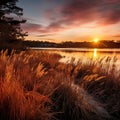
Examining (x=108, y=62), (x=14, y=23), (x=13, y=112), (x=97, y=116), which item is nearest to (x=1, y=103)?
(x=13, y=112)

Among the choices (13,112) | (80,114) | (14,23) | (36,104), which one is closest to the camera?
(13,112)

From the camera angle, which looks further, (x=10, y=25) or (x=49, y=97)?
(x=10, y=25)

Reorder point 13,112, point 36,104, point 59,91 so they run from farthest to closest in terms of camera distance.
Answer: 1. point 59,91
2. point 36,104
3. point 13,112

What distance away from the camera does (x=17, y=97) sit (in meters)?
3.39

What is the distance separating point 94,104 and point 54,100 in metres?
0.98

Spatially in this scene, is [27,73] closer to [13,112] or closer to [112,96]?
[13,112]

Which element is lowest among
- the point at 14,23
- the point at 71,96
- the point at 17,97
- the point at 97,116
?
the point at 97,116

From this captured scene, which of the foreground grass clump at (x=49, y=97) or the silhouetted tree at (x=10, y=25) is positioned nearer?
the foreground grass clump at (x=49, y=97)

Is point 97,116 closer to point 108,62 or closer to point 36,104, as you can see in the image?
point 36,104

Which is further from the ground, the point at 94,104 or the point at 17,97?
the point at 17,97

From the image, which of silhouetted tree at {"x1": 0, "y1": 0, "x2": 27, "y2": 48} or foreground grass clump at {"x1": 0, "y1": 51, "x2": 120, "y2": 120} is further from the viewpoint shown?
silhouetted tree at {"x1": 0, "y1": 0, "x2": 27, "y2": 48}

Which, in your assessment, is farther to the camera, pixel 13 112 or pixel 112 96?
pixel 112 96

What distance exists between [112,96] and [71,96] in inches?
74.4

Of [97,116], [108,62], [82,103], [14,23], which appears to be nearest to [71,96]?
[82,103]
